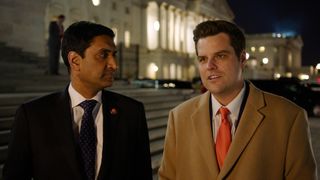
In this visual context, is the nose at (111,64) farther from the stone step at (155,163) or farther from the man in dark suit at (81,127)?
the stone step at (155,163)

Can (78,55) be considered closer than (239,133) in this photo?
No

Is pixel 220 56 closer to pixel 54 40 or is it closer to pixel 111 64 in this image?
pixel 111 64

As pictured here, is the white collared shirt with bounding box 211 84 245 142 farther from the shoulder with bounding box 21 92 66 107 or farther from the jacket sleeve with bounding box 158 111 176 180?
the shoulder with bounding box 21 92 66 107

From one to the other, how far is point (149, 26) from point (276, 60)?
55294 millimetres

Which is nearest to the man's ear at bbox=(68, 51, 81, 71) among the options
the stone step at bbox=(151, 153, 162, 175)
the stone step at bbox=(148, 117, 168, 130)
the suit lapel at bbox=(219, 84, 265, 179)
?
the suit lapel at bbox=(219, 84, 265, 179)

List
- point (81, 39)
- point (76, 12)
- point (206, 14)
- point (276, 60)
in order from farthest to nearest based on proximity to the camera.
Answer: point (276, 60) < point (206, 14) < point (76, 12) < point (81, 39)

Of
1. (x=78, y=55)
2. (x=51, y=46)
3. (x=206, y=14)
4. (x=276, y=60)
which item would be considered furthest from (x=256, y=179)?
(x=276, y=60)

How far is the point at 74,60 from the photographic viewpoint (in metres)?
3.14

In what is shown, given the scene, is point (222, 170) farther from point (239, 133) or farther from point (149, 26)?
point (149, 26)

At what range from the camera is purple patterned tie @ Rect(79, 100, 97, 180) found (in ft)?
9.68

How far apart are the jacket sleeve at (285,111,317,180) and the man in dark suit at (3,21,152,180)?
1107mm

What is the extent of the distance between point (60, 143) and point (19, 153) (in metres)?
0.29

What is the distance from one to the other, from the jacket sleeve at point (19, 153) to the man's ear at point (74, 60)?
467 millimetres

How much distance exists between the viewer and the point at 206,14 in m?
94.3
